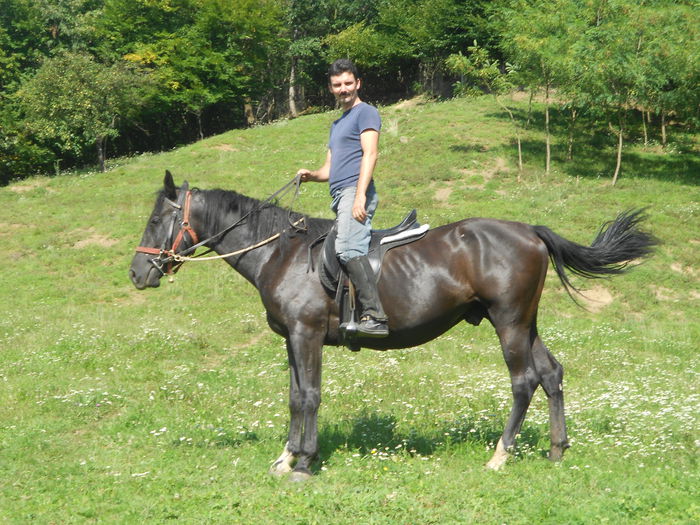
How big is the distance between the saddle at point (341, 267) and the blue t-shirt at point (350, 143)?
1.86ft

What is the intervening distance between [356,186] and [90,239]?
859 inches

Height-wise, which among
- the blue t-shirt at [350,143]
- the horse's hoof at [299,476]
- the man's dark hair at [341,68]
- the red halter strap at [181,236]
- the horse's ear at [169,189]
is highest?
the man's dark hair at [341,68]

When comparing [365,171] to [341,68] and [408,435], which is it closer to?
[341,68]

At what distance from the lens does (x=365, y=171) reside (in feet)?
23.3

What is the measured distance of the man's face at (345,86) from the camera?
7.30 m

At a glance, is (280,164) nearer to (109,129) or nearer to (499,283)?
(109,129)

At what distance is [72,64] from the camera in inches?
1497

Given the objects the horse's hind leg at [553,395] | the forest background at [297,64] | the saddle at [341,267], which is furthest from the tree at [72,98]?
the horse's hind leg at [553,395]

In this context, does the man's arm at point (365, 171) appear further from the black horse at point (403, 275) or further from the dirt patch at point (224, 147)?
the dirt patch at point (224, 147)

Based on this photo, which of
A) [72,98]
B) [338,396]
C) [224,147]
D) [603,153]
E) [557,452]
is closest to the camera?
[557,452]

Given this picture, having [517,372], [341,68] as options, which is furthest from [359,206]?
[517,372]

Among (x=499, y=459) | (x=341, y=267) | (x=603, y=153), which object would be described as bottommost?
(x=603, y=153)

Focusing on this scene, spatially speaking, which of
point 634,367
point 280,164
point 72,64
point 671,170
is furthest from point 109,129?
point 634,367

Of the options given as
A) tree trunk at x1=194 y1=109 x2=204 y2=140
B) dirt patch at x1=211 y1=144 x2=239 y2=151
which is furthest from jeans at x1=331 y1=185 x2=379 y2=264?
tree trunk at x1=194 y1=109 x2=204 y2=140
